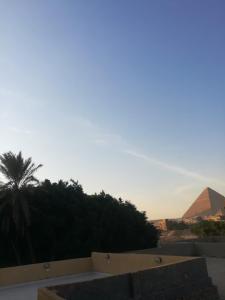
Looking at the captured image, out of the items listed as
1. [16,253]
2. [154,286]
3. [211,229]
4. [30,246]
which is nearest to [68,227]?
[30,246]

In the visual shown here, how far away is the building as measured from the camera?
1045 cm

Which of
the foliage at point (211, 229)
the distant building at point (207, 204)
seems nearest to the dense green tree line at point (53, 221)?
the foliage at point (211, 229)

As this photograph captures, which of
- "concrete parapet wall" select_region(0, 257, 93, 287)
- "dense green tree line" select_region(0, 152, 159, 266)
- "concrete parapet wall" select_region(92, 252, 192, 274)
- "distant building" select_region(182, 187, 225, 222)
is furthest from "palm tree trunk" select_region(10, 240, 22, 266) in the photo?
"distant building" select_region(182, 187, 225, 222)

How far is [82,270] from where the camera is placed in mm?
19750

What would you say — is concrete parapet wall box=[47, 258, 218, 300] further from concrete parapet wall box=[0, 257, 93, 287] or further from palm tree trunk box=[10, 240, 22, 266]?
palm tree trunk box=[10, 240, 22, 266]

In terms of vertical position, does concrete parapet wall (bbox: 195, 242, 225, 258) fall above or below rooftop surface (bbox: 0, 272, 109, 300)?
above

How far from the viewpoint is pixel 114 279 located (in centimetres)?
1112

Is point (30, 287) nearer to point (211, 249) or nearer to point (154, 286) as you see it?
point (154, 286)

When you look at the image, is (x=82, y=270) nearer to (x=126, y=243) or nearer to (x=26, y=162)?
(x=26, y=162)

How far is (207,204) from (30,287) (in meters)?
163

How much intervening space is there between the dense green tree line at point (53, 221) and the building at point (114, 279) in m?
10.3

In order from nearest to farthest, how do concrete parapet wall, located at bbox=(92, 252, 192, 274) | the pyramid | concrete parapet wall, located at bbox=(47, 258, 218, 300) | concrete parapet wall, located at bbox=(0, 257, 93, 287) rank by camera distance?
concrete parapet wall, located at bbox=(47, 258, 218, 300) → concrete parapet wall, located at bbox=(92, 252, 192, 274) → concrete parapet wall, located at bbox=(0, 257, 93, 287) → the pyramid

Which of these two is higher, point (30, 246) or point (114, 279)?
point (30, 246)

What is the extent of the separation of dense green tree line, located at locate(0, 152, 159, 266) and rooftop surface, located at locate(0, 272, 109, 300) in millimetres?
10914
